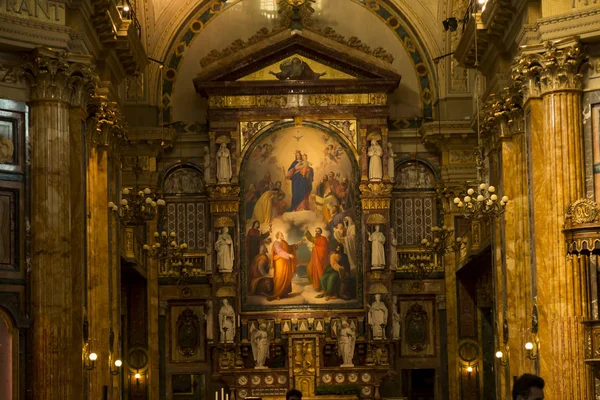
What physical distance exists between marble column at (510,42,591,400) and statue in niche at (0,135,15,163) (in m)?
9.12

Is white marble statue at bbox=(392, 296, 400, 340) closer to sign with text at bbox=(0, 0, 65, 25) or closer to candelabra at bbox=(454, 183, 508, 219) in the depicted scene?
candelabra at bbox=(454, 183, 508, 219)

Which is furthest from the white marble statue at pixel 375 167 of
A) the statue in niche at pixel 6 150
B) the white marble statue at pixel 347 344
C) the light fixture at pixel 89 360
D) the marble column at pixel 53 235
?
the statue in niche at pixel 6 150

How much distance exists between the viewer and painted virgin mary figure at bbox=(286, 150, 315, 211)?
1425 inches

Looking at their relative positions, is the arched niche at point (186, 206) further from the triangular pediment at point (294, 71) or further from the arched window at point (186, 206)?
the triangular pediment at point (294, 71)

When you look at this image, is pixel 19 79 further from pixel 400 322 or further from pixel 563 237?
pixel 400 322

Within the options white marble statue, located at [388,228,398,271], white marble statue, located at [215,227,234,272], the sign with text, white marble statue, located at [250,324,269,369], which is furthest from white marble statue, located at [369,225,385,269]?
the sign with text

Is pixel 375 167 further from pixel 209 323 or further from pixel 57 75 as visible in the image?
pixel 57 75

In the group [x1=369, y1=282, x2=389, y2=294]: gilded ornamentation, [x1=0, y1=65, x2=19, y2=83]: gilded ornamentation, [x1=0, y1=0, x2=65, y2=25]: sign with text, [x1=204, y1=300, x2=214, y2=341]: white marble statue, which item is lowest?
[x1=204, y1=300, x2=214, y2=341]: white marble statue

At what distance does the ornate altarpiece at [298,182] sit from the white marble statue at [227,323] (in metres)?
0.26

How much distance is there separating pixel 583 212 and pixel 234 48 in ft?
57.9

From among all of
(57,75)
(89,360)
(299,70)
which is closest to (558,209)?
(89,360)

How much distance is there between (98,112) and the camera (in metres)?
25.1

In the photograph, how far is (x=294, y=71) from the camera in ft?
119

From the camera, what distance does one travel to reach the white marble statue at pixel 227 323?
34750 mm
